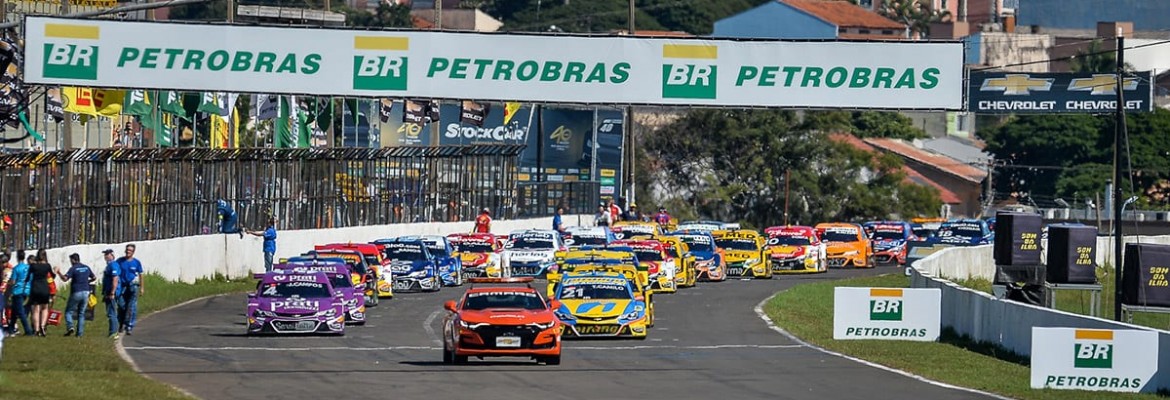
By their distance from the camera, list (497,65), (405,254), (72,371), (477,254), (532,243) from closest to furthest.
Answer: (72,371), (497,65), (405,254), (477,254), (532,243)

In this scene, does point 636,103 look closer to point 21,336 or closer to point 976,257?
point 21,336

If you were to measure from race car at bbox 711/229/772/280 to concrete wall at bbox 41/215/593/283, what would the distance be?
12.6 meters

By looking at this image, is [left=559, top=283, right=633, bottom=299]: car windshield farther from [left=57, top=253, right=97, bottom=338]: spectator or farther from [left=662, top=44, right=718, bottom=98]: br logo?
[left=57, top=253, right=97, bottom=338]: spectator

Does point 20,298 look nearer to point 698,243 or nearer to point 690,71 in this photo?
point 690,71

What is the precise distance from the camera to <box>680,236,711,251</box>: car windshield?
55700 mm

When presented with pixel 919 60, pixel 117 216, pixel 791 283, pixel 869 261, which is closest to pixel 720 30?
pixel 869 261

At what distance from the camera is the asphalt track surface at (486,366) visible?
25.2 meters

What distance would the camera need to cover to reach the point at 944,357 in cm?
3228

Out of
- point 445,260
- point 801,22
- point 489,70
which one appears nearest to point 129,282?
point 489,70

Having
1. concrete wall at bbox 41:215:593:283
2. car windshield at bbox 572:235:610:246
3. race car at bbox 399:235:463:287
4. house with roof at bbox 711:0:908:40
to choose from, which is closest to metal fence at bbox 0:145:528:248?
concrete wall at bbox 41:215:593:283

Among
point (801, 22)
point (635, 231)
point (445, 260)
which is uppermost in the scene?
point (801, 22)

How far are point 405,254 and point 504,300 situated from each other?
1943 centimetres

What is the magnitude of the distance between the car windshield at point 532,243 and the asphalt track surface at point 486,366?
44.7 ft

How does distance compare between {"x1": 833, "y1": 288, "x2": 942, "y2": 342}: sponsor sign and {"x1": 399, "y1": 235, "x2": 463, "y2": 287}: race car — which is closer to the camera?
{"x1": 833, "y1": 288, "x2": 942, "y2": 342}: sponsor sign
